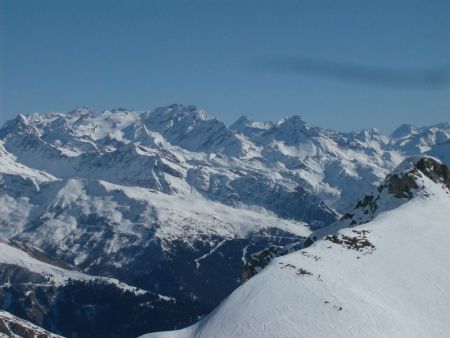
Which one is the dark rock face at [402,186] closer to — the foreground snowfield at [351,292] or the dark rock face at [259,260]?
the dark rock face at [259,260]

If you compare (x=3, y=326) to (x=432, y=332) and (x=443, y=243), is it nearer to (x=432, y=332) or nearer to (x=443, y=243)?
(x=443, y=243)

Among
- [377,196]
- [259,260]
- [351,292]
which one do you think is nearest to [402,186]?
[377,196]

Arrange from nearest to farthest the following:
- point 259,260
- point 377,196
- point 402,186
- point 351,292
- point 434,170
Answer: point 351,292, point 259,260, point 402,186, point 377,196, point 434,170

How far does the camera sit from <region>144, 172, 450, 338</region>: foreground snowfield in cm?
5966

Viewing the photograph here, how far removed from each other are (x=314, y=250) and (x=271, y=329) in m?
23.1

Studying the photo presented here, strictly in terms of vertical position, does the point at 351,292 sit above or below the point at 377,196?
above

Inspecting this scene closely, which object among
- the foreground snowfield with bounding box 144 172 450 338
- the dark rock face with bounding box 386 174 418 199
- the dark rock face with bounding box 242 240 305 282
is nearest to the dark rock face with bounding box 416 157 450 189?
the dark rock face with bounding box 386 174 418 199

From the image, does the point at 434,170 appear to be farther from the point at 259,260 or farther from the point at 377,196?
the point at 259,260

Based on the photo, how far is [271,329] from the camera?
191 feet

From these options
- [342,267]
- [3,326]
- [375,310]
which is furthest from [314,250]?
[3,326]

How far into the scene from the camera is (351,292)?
67.3m

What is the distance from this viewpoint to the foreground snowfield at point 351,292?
59.7m

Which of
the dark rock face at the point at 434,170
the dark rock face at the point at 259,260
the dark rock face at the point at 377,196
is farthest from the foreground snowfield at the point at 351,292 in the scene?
the dark rock face at the point at 434,170

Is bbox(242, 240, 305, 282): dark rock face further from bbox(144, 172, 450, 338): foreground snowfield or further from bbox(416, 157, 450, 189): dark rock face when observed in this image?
bbox(416, 157, 450, 189): dark rock face
